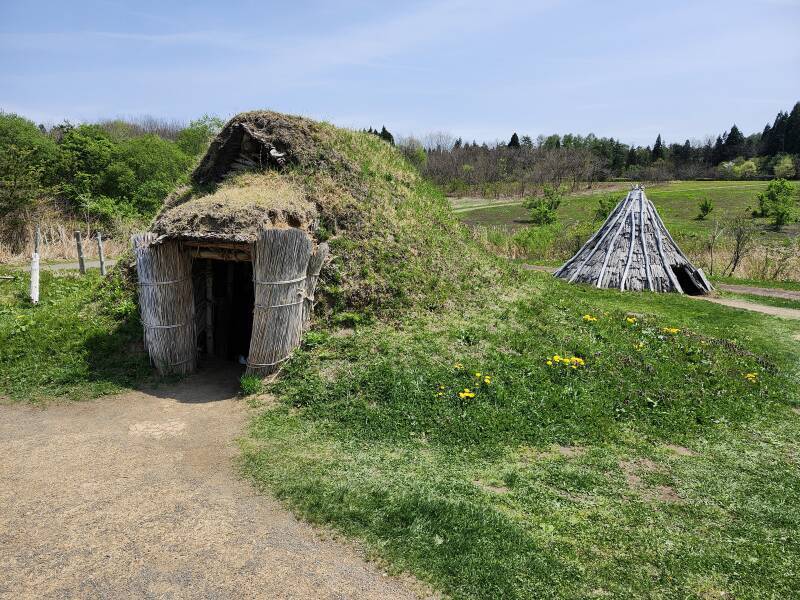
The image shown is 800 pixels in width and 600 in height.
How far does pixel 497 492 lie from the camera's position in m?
5.48

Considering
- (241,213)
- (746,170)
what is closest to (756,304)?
→ (241,213)

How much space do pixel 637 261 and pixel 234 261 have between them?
1196 centimetres

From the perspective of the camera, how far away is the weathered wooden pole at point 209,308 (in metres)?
9.39

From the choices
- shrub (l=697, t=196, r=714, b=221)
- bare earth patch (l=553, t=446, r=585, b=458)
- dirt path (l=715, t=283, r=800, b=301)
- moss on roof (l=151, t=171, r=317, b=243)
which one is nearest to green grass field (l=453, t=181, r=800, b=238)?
shrub (l=697, t=196, r=714, b=221)

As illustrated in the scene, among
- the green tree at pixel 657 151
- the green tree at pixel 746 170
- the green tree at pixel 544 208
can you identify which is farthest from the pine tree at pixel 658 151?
the green tree at pixel 544 208

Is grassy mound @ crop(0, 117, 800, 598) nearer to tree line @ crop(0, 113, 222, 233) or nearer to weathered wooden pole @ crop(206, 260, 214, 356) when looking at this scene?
weathered wooden pole @ crop(206, 260, 214, 356)

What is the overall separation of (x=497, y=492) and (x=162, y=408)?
4.79 meters

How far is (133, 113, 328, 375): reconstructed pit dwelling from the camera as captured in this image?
302 inches

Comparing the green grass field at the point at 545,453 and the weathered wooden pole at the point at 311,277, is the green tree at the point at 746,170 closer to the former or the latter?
the green grass field at the point at 545,453

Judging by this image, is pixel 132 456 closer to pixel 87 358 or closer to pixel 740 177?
pixel 87 358

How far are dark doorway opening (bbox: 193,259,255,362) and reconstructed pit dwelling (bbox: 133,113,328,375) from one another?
0.07 ft

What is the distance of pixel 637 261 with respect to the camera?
1562cm

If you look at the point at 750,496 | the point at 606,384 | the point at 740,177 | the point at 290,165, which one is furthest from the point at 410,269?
the point at 740,177

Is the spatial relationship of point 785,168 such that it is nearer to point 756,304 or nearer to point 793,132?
point 793,132
